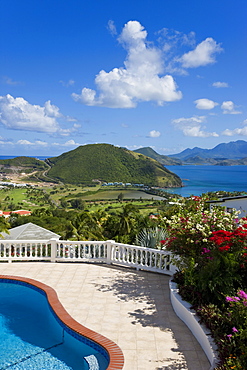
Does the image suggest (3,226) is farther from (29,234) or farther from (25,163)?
(25,163)

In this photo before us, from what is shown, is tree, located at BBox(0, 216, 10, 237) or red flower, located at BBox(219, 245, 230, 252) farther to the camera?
tree, located at BBox(0, 216, 10, 237)

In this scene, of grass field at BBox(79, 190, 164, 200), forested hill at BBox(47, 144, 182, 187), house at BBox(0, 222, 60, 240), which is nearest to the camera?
house at BBox(0, 222, 60, 240)

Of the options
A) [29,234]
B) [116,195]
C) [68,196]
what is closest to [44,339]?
[29,234]

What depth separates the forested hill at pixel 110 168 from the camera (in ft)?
452

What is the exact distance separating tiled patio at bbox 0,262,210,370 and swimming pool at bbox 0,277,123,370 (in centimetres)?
26

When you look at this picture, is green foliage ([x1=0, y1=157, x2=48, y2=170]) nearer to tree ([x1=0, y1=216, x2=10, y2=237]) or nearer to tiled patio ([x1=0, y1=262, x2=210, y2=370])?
tree ([x1=0, y1=216, x2=10, y2=237])

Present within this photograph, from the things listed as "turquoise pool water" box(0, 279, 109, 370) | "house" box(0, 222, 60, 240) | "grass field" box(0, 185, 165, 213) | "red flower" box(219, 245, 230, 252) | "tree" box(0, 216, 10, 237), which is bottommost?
"grass field" box(0, 185, 165, 213)

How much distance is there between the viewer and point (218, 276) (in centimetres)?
523

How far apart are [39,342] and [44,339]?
0.12 meters

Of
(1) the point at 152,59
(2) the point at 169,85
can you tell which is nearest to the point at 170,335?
(1) the point at 152,59

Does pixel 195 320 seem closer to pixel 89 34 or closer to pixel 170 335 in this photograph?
pixel 170 335

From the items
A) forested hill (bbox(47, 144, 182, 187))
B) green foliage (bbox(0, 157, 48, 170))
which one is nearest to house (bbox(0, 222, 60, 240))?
forested hill (bbox(47, 144, 182, 187))

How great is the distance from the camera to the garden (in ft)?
13.2

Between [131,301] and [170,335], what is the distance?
1.48 metres
